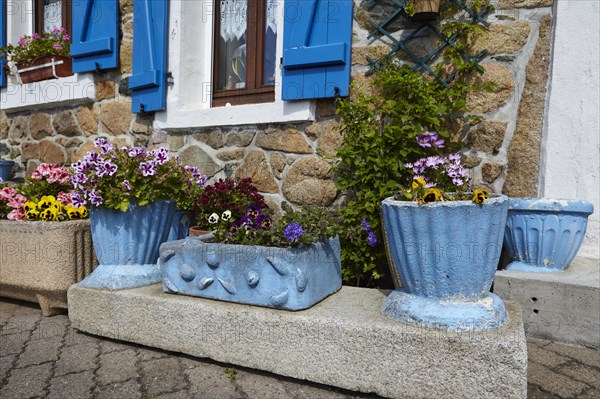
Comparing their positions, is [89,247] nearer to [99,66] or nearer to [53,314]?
[53,314]

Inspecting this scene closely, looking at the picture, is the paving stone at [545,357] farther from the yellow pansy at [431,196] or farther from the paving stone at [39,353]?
the paving stone at [39,353]

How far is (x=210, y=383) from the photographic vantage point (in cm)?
197

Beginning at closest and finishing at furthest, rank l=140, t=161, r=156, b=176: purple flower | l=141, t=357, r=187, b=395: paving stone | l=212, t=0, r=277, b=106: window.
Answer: l=141, t=357, r=187, b=395: paving stone, l=140, t=161, r=156, b=176: purple flower, l=212, t=0, r=277, b=106: window

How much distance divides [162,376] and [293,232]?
866 mm

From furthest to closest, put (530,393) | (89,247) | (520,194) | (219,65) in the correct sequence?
(219,65)
(89,247)
(520,194)
(530,393)

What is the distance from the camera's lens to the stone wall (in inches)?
99.3

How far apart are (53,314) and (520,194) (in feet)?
9.53

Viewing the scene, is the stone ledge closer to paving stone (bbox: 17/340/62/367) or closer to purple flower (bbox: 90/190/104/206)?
paving stone (bbox: 17/340/62/367)

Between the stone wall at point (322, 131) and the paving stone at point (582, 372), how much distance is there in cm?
93

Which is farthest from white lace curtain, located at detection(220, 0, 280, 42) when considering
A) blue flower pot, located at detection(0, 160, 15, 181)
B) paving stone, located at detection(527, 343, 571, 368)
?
paving stone, located at detection(527, 343, 571, 368)

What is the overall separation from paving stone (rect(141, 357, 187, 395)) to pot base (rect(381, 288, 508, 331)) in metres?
0.96

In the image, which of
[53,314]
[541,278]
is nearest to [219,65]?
[53,314]

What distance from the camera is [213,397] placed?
6.05ft

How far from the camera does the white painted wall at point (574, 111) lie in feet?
8.14
